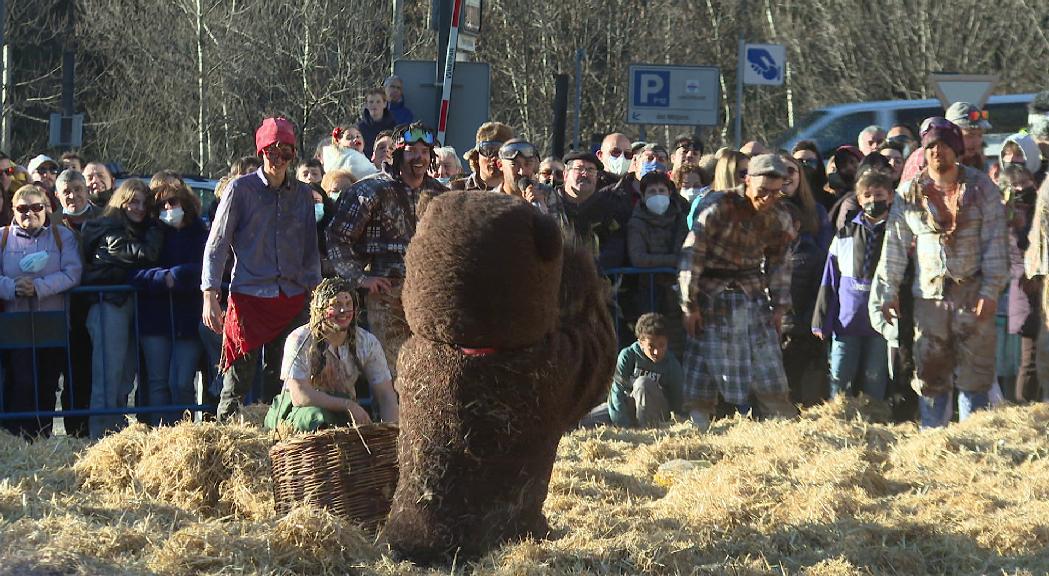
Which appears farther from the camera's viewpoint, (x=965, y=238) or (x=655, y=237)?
(x=655, y=237)

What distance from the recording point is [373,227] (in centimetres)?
833

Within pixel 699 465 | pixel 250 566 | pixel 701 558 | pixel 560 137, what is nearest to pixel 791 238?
pixel 699 465

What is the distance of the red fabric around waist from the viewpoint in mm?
8742

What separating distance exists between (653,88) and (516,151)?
8.85m

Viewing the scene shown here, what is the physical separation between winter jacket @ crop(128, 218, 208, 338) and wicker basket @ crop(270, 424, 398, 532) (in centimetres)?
340

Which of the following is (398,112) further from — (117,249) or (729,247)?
(729,247)

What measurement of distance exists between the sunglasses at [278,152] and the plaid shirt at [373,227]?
20.2 inches

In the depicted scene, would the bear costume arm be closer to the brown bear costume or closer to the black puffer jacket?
the brown bear costume

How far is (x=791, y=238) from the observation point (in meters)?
9.15

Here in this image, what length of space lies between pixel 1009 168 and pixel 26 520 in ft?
23.5

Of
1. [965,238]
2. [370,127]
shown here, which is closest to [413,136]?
[965,238]

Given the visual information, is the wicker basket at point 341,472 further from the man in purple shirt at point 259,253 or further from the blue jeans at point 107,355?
the blue jeans at point 107,355

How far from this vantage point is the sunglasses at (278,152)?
28.2 feet

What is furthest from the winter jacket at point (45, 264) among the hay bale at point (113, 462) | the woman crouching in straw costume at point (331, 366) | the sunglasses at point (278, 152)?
the woman crouching in straw costume at point (331, 366)
